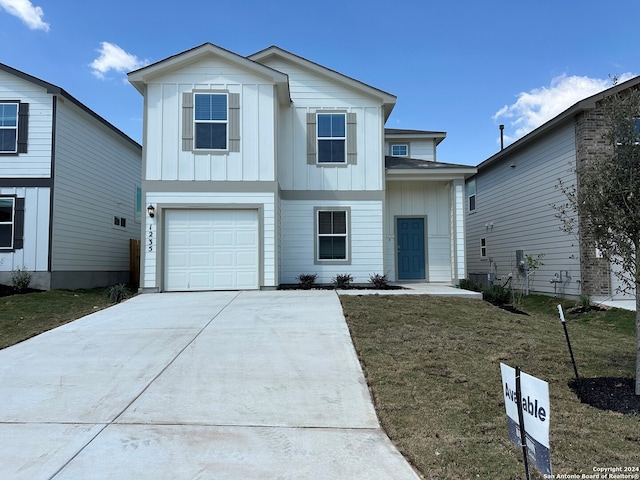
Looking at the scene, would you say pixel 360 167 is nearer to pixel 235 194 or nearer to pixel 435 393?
pixel 235 194

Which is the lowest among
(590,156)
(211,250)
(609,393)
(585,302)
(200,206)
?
(609,393)

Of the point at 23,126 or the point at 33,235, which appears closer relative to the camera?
the point at 33,235

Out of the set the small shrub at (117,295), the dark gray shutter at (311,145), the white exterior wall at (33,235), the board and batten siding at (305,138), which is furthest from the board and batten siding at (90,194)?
the dark gray shutter at (311,145)

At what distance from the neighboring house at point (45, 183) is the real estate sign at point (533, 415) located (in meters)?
13.6

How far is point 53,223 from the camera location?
13.7 metres

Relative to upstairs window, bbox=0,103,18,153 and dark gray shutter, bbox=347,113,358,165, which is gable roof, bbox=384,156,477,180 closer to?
dark gray shutter, bbox=347,113,358,165

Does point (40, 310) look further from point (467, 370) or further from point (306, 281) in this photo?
point (467, 370)

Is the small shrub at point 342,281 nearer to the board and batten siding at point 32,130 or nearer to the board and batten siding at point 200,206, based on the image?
Answer: the board and batten siding at point 200,206

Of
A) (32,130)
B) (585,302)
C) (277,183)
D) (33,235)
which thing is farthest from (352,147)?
(33,235)

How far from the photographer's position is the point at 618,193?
192 inches

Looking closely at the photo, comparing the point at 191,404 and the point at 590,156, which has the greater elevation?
the point at 590,156

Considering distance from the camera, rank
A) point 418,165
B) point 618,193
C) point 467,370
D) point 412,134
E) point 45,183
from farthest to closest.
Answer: point 412,134, point 418,165, point 45,183, point 467,370, point 618,193

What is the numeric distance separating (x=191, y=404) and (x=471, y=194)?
19015mm

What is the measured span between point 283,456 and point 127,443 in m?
1.25
